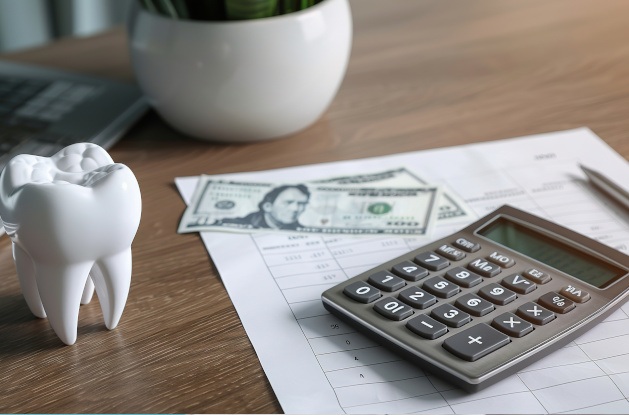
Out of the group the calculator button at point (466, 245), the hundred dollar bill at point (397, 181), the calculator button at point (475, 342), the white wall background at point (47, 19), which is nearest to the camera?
the calculator button at point (475, 342)

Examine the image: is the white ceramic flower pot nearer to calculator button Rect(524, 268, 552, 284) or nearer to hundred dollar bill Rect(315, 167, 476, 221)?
hundred dollar bill Rect(315, 167, 476, 221)

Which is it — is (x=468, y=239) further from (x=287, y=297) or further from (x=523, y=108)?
(x=523, y=108)

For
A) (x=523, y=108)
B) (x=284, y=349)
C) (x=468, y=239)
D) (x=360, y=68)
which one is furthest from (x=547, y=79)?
(x=284, y=349)

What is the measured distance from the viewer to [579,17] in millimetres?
1093

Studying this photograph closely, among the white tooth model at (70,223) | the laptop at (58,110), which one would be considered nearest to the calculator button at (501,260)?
the white tooth model at (70,223)

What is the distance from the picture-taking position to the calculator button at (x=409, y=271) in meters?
0.52

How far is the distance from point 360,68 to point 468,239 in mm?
442

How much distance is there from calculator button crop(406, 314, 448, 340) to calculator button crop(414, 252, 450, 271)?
0.06 metres

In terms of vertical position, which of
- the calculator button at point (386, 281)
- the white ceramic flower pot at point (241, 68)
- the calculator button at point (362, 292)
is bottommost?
the calculator button at point (362, 292)

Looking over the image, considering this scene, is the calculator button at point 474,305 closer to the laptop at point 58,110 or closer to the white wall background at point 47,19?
the laptop at point 58,110

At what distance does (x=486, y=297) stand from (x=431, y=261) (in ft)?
0.17

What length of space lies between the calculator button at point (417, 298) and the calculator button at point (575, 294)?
78 millimetres

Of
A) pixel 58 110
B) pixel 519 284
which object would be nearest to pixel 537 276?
pixel 519 284

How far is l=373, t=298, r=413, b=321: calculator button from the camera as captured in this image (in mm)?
481
